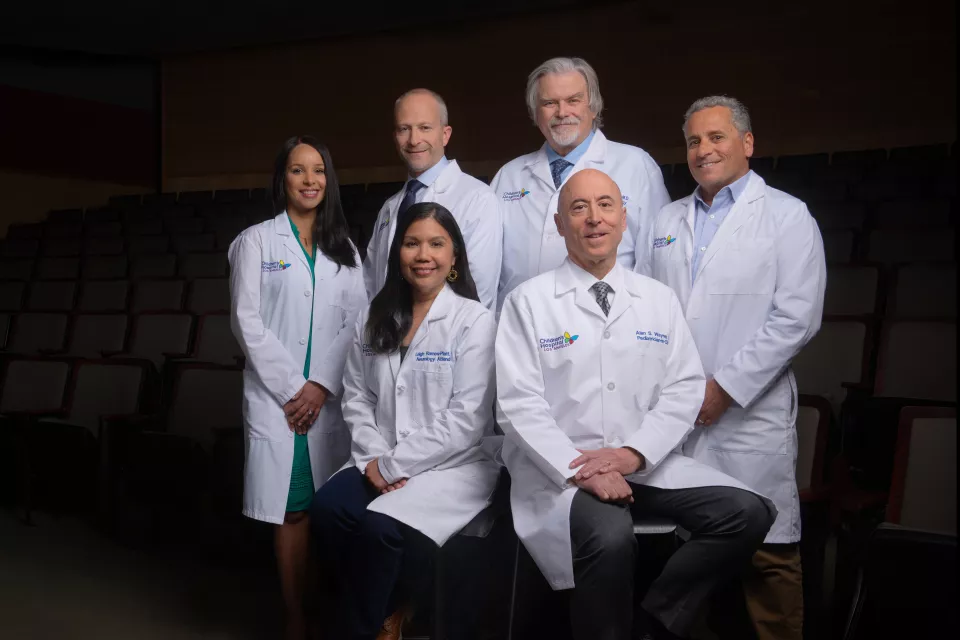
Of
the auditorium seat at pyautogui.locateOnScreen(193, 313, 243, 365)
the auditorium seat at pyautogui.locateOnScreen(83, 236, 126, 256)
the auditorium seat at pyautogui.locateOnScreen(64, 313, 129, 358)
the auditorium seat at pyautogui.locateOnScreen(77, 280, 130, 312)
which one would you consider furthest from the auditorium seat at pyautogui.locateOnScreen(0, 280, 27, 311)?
the auditorium seat at pyautogui.locateOnScreen(193, 313, 243, 365)

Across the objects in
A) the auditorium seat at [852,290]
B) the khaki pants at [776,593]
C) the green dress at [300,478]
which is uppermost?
the auditorium seat at [852,290]

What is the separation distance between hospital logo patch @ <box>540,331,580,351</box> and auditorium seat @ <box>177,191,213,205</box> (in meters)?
5.53

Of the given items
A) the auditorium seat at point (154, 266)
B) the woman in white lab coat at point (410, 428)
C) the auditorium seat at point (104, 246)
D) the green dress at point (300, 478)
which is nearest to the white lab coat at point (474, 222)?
the woman in white lab coat at point (410, 428)

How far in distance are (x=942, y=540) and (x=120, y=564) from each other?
7.79ft

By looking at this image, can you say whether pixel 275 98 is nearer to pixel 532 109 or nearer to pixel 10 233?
pixel 10 233

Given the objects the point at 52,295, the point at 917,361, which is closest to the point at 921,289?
the point at 917,361

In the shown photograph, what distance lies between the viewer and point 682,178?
5.03m

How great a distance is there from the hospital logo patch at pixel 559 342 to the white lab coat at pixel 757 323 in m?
0.36

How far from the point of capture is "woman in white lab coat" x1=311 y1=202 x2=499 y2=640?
5.17ft

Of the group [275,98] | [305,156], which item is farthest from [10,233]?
[305,156]

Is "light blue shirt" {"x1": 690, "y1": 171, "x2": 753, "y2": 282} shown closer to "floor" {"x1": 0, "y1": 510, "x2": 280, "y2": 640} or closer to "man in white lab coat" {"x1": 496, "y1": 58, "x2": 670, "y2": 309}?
"man in white lab coat" {"x1": 496, "y1": 58, "x2": 670, "y2": 309}

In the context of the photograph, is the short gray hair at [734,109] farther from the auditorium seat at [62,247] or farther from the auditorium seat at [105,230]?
the auditorium seat at [105,230]

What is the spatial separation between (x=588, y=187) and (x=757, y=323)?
0.50 m

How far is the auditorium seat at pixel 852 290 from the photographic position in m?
2.86
